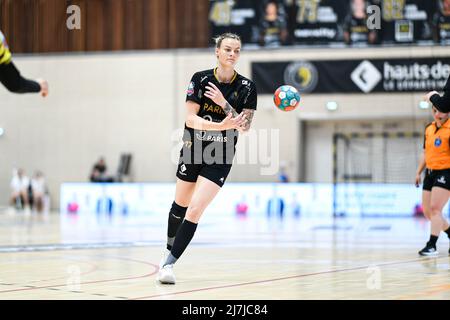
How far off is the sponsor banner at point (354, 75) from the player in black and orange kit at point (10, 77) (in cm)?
2078

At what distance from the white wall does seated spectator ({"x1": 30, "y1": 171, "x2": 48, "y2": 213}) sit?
0.72 meters

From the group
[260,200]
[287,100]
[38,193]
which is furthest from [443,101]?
[38,193]

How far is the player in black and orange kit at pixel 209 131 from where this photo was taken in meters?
7.36

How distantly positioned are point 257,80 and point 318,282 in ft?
68.0

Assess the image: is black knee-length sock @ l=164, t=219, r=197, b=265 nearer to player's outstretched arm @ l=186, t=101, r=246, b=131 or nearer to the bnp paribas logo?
player's outstretched arm @ l=186, t=101, r=246, b=131

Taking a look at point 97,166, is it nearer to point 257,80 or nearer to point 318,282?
point 257,80

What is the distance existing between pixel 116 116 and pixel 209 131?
22779 mm

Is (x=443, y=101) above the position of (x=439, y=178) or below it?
above

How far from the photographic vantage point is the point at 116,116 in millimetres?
29953

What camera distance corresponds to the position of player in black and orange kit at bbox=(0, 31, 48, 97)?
6699 millimetres

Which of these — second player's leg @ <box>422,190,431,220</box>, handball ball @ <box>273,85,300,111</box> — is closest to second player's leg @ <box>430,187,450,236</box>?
second player's leg @ <box>422,190,431,220</box>

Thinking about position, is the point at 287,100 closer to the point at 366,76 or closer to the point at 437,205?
the point at 437,205

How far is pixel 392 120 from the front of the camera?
27.8 m

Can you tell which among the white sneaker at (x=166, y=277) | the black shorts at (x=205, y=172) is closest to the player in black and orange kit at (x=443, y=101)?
the black shorts at (x=205, y=172)
